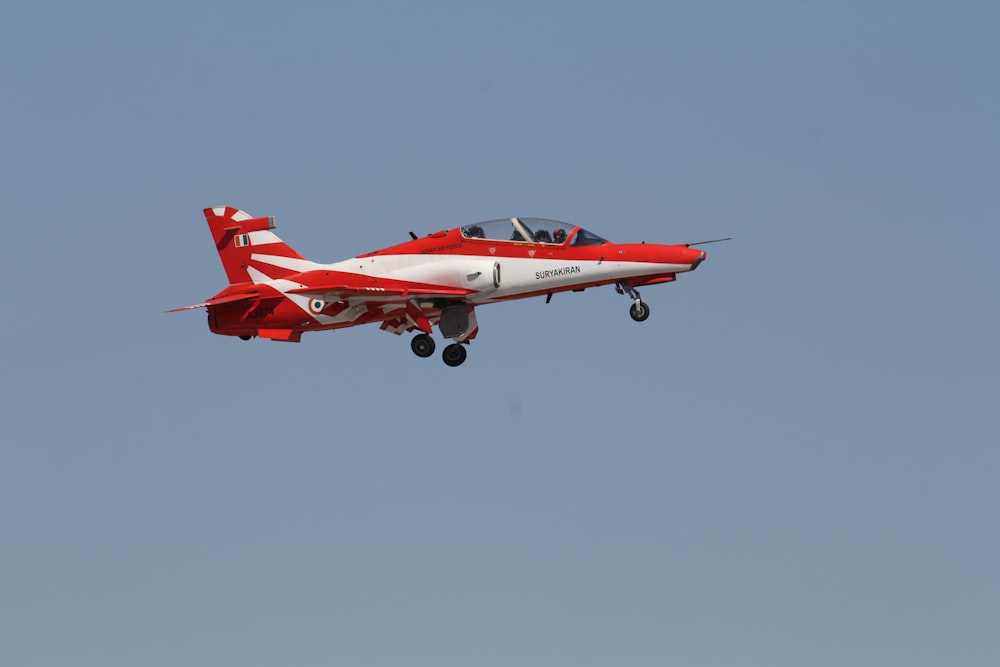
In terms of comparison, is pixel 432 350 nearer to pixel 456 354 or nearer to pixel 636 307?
pixel 456 354

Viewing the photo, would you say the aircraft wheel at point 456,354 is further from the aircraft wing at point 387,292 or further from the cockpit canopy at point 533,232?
the cockpit canopy at point 533,232

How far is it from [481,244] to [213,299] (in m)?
7.73

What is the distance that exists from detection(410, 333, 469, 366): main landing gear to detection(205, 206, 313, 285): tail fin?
3.73m

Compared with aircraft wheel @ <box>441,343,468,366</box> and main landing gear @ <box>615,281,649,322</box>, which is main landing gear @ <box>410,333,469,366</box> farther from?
main landing gear @ <box>615,281,649,322</box>

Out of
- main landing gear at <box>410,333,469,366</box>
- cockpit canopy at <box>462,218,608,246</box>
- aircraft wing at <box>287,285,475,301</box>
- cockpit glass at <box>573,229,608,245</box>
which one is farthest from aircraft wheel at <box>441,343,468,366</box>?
cockpit glass at <box>573,229,608,245</box>

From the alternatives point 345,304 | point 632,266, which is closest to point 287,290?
point 345,304

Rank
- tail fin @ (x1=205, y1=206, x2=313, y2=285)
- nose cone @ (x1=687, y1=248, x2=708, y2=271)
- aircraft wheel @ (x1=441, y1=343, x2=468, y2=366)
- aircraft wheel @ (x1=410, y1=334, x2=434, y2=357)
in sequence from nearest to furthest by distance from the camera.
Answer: nose cone @ (x1=687, y1=248, x2=708, y2=271) < aircraft wheel @ (x1=441, y1=343, x2=468, y2=366) < aircraft wheel @ (x1=410, y1=334, x2=434, y2=357) < tail fin @ (x1=205, y1=206, x2=313, y2=285)

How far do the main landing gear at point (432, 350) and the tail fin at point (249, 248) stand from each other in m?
3.73

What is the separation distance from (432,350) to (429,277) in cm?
263

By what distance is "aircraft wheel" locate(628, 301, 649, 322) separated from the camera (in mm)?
43156

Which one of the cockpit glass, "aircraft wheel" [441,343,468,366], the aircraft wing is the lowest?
"aircraft wheel" [441,343,468,366]

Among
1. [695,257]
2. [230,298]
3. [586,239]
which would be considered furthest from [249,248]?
[695,257]

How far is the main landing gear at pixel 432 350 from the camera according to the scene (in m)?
45.1

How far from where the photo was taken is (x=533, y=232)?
43.7 metres
